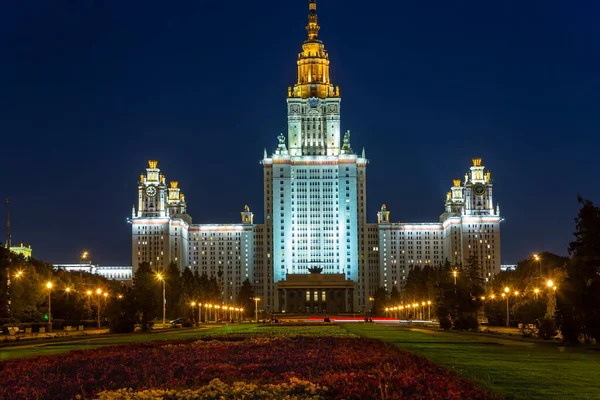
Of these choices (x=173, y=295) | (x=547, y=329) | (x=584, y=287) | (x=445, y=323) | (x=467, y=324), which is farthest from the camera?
→ (x=173, y=295)

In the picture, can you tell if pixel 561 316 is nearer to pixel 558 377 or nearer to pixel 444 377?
pixel 558 377

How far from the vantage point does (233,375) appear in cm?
2134

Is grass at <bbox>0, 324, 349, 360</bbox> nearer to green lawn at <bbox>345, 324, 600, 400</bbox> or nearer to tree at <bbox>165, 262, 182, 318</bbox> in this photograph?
green lawn at <bbox>345, 324, 600, 400</bbox>

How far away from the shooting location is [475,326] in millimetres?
72250

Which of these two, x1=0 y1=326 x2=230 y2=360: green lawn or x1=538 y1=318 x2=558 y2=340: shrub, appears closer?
x1=0 y1=326 x2=230 y2=360: green lawn

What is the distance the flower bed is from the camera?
1805 centimetres

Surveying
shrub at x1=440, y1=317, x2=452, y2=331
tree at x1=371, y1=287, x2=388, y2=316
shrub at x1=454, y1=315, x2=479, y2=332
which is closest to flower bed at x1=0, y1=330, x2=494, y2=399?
shrub at x1=454, y1=315, x2=479, y2=332

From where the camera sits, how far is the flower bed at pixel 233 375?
711 inches

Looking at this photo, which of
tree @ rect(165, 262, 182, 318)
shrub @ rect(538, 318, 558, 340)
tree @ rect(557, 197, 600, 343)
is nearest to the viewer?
tree @ rect(557, 197, 600, 343)

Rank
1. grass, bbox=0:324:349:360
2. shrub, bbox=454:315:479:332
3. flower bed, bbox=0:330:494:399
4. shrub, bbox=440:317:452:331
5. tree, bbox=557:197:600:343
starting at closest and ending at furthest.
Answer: flower bed, bbox=0:330:494:399, grass, bbox=0:324:349:360, tree, bbox=557:197:600:343, shrub, bbox=454:315:479:332, shrub, bbox=440:317:452:331

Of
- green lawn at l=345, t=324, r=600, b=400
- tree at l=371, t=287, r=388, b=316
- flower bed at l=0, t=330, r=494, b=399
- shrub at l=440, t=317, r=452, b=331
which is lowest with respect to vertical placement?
tree at l=371, t=287, r=388, b=316

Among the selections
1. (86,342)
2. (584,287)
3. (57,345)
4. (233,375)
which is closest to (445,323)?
(584,287)

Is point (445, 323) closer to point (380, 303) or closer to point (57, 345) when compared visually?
point (57, 345)

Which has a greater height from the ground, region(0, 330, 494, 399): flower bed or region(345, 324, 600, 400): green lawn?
region(0, 330, 494, 399): flower bed
